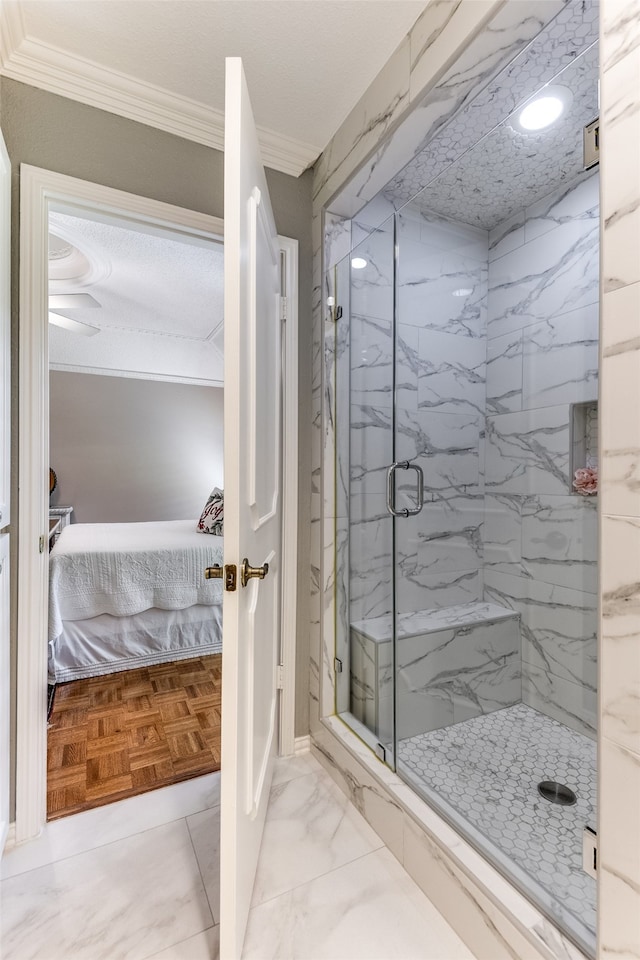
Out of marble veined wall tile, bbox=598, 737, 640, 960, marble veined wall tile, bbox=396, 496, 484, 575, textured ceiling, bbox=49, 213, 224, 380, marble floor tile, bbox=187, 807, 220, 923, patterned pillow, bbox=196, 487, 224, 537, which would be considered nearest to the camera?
marble veined wall tile, bbox=598, 737, 640, 960

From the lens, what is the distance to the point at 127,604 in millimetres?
2719

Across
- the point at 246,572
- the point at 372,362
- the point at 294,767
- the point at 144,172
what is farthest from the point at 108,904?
the point at 144,172

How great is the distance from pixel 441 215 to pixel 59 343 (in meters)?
4.14

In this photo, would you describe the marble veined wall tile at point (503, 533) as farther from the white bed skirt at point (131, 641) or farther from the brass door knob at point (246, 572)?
the white bed skirt at point (131, 641)

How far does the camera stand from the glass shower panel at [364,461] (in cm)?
183

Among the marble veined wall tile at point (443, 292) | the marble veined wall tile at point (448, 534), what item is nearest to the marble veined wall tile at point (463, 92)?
the marble veined wall tile at point (443, 292)

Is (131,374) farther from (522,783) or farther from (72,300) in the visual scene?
(522,783)

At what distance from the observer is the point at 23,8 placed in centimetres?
124

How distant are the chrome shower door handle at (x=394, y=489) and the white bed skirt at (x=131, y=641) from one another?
1653 millimetres

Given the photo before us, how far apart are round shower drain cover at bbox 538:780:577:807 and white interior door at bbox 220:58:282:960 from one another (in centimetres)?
94

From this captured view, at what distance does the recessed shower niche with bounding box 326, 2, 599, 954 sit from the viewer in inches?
66.3

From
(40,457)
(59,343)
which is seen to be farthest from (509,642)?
(59,343)

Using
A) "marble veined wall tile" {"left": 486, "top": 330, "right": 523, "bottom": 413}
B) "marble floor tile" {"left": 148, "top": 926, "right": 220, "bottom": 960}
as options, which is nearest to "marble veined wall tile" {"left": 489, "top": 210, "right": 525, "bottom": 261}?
"marble veined wall tile" {"left": 486, "top": 330, "right": 523, "bottom": 413}

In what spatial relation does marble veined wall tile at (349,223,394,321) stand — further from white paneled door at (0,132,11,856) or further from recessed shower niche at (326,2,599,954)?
white paneled door at (0,132,11,856)
